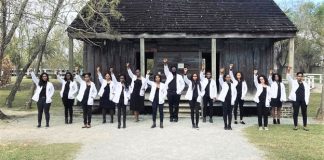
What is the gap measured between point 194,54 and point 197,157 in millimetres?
11776

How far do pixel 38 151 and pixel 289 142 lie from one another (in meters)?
6.43

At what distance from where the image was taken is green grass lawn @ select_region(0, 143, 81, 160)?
9812 millimetres

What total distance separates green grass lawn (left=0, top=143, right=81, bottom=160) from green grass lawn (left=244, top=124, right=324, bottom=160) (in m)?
4.58

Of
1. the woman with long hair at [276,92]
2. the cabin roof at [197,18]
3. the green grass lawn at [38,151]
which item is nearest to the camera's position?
the green grass lawn at [38,151]

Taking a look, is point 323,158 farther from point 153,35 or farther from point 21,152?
point 153,35

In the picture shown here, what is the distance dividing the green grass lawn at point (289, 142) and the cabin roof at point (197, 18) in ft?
17.6

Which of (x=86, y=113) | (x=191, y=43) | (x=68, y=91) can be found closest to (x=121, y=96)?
(x=86, y=113)

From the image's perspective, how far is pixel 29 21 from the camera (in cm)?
1655

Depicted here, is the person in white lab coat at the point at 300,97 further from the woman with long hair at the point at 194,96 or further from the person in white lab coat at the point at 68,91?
the person in white lab coat at the point at 68,91

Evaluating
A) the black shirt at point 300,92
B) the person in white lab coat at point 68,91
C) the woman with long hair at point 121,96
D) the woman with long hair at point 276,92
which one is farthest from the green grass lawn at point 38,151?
the woman with long hair at point 276,92

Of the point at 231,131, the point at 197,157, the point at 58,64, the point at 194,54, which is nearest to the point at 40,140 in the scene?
the point at 197,157

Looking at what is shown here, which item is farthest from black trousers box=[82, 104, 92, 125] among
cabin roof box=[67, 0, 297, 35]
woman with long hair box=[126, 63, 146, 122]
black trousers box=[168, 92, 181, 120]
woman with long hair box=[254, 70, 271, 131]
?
woman with long hair box=[254, 70, 271, 131]

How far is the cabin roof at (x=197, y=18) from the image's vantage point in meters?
18.7

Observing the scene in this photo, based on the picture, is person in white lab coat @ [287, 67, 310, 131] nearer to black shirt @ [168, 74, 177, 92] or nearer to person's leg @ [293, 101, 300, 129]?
person's leg @ [293, 101, 300, 129]
